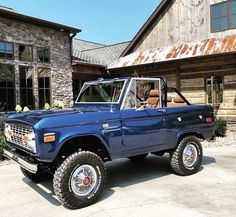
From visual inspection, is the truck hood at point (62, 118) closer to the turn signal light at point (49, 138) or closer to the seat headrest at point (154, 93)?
the turn signal light at point (49, 138)

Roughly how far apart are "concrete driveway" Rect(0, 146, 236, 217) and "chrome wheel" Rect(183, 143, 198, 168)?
11.5 inches

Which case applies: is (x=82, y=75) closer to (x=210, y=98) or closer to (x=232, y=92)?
(x=210, y=98)

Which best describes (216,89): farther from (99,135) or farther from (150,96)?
(99,135)

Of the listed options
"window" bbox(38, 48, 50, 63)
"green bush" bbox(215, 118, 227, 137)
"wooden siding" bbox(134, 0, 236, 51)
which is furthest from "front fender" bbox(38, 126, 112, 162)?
"wooden siding" bbox(134, 0, 236, 51)

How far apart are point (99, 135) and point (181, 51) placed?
36.9 ft

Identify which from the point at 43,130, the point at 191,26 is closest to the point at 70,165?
the point at 43,130

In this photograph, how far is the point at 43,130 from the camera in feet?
15.0

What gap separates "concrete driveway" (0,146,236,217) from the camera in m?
4.70

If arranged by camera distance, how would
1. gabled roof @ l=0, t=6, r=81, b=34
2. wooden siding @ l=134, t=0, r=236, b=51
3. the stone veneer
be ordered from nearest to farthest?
gabled roof @ l=0, t=6, r=81, b=34
the stone veneer
wooden siding @ l=134, t=0, r=236, b=51

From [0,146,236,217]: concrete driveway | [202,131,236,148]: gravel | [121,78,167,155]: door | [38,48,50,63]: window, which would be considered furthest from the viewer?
[38,48,50,63]: window

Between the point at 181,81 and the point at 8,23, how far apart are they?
885 centimetres

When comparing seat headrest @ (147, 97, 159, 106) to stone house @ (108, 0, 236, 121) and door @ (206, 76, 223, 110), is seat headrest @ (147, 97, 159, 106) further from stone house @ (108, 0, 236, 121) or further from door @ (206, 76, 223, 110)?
door @ (206, 76, 223, 110)

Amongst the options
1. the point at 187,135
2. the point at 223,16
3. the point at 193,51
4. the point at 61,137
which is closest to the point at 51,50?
the point at 193,51

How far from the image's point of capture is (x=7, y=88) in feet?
47.9
